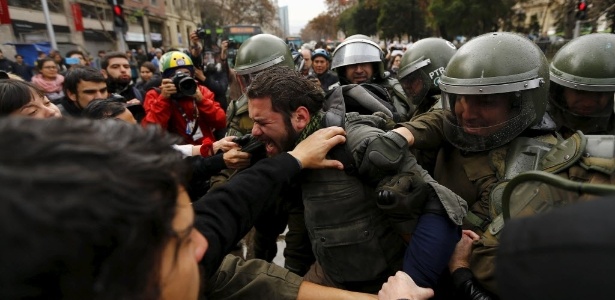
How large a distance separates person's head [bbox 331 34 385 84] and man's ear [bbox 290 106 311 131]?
2.12 m

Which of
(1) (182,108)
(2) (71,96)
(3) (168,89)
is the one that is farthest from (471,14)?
(2) (71,96)

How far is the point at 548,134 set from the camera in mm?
1746

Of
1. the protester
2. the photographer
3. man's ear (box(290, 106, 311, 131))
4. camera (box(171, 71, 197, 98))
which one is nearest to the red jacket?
the photographer

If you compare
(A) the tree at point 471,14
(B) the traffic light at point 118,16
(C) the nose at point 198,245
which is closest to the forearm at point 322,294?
(C) the nose at point 198,245

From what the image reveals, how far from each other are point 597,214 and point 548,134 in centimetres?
160

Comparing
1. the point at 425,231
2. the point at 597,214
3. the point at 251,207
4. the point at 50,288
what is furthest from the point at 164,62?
the point at 597,214

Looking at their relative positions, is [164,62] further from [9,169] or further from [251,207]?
[9,169]

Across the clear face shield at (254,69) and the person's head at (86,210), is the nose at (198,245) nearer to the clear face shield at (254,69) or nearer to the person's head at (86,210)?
the person's head at (86,210)

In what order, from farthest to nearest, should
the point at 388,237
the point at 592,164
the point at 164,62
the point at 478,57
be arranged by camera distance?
the point at 164,62 < the point at 478,57 < the point at 388,237 < the point at 592,164

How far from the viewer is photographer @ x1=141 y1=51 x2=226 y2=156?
9.83 feet

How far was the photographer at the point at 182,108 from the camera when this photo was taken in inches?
118

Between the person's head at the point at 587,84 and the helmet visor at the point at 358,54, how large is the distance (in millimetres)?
1685

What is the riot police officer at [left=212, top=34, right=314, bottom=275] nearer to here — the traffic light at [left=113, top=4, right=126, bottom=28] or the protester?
the protester

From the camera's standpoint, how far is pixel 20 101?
6.18 feet
